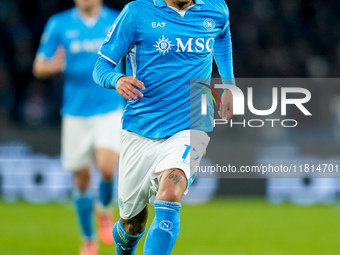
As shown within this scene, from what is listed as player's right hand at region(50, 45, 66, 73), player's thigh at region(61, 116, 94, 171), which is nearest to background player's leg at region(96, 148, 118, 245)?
player's thigh at region(61, 116, 94, 171)

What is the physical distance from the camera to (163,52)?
4457 millimetres

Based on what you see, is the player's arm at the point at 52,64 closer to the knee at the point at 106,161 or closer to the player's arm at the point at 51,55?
the player's arm at the point at 51,55

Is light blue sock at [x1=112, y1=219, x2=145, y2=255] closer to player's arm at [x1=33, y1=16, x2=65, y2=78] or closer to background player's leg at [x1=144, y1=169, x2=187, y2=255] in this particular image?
background player's leg at [x1=144, y1=169, x2=187, y2=255]

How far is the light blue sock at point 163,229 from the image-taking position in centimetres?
405

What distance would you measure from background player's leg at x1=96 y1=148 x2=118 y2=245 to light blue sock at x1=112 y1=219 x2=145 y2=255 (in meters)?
1.97

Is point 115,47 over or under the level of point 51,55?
over

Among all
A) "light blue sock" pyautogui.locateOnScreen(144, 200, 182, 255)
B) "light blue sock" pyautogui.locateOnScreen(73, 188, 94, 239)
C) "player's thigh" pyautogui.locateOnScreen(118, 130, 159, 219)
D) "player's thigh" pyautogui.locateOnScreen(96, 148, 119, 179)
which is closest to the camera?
"light blue sock" pyautogui.locateOnScreen(144, 200, 182, 255)

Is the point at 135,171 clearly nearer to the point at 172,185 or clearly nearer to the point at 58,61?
the point at 172,185

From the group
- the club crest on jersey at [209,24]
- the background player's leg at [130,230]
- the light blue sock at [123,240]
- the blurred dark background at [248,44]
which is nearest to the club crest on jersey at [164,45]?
the club crest on jersey at [209,24]

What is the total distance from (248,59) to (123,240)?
31.3 ft

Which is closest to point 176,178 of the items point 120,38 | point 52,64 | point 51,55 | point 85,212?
point 120,38

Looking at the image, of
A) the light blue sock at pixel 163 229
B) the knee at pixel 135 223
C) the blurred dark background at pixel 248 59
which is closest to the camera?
the light blue sock at pixel 163 229

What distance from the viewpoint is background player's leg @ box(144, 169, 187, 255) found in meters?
4.06

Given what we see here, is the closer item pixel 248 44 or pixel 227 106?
pixel 227 106
